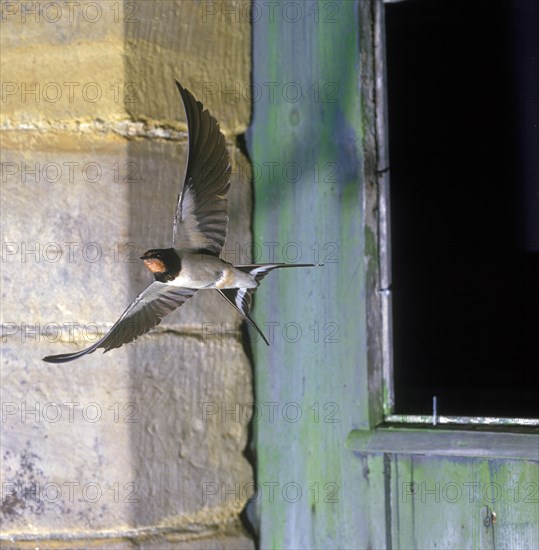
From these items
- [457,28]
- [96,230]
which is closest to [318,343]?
[96,230]

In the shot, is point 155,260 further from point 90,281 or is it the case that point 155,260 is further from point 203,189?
point 90,281

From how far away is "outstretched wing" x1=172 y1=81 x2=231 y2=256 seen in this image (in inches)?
37.1

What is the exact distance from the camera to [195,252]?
1044mm

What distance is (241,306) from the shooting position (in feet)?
4.02

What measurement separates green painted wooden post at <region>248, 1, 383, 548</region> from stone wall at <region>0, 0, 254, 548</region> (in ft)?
0.60

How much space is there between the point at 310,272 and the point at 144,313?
690 mm

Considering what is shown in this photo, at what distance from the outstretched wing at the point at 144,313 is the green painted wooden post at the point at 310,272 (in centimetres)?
63

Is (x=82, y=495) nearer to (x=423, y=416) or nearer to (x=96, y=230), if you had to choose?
(x=96, y=230)
